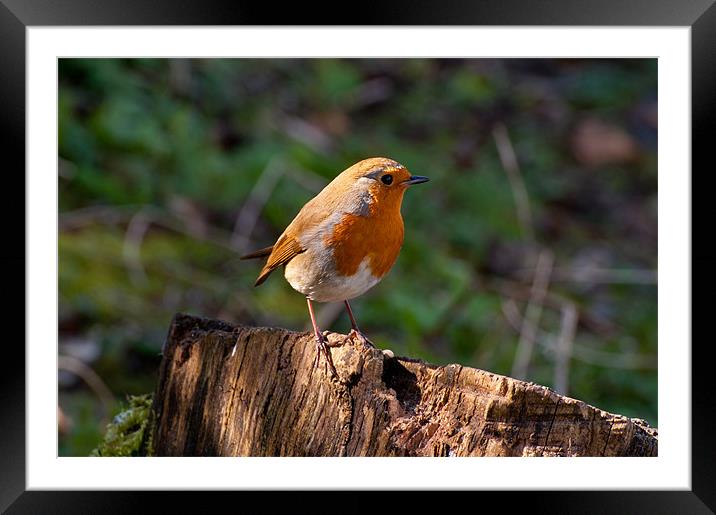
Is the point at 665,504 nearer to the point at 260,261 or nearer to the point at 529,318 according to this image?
the point at 529,318

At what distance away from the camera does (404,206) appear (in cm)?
544

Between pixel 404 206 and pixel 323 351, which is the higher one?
pixel 404 206

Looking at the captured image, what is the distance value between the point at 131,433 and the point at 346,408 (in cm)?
103

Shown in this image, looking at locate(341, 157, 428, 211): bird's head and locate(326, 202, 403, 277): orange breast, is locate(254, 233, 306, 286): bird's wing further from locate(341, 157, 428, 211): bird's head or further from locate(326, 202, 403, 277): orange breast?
locate(341, 157, 428, 211): bird's head

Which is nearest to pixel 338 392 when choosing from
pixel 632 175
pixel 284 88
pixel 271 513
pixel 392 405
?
pixel 392 405

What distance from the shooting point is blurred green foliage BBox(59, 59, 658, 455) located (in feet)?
15.2

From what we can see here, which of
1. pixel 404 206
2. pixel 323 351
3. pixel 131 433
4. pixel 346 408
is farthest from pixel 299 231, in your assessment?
pixel 404 206

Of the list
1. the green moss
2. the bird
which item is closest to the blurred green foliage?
the green moss

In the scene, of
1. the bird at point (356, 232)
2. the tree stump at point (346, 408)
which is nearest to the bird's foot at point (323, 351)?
the tree stump at point (346, 408)

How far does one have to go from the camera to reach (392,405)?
245 centimetres

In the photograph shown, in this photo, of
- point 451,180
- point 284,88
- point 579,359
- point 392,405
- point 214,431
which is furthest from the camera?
point 284,88

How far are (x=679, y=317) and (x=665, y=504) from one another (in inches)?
20.8
